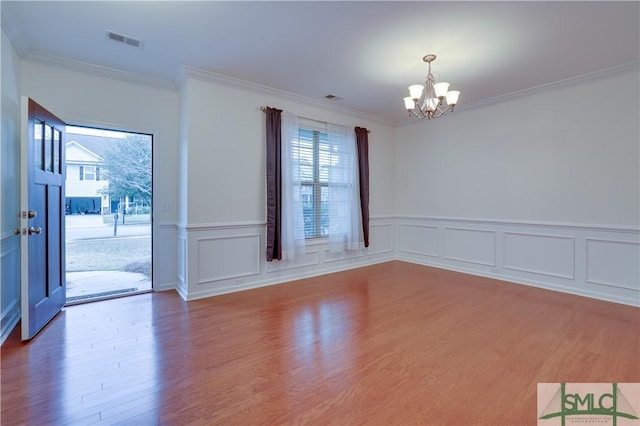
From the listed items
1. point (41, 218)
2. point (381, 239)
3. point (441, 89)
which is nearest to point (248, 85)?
point (441, 89)

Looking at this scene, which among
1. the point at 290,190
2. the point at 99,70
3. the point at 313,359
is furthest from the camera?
the point at 290,190

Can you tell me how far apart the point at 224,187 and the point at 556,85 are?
4.56 m

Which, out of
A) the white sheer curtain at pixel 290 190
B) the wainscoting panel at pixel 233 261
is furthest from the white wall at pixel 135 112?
the white sheer curtain at pixel 290 190

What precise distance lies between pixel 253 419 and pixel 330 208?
11.9ft

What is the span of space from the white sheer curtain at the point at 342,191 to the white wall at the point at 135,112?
Result: 7.69 ft

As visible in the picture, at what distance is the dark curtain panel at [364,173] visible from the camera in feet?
17.7

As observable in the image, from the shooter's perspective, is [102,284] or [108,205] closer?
[102,284]

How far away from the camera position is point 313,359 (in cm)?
237

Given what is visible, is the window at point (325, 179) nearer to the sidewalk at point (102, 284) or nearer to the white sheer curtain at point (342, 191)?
the white sheer curtain at point (342, 191)

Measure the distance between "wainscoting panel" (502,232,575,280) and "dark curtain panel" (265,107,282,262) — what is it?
11.3ft

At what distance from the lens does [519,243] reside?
14.8 feet

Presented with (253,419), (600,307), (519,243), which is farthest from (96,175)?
(600,307)

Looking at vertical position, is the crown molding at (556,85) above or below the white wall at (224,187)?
above

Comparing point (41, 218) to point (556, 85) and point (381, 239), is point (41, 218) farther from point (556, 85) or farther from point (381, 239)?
point (556, 85)
